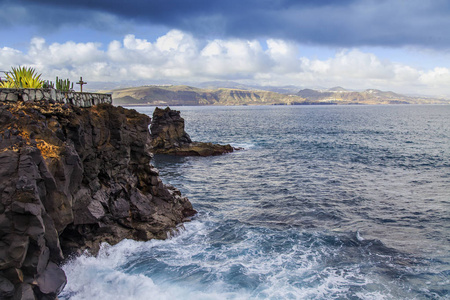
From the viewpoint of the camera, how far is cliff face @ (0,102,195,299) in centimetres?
1188

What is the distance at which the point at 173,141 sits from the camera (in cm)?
5747

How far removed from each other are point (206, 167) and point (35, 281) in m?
33.1

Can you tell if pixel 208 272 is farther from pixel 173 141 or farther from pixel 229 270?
pixel 173 141

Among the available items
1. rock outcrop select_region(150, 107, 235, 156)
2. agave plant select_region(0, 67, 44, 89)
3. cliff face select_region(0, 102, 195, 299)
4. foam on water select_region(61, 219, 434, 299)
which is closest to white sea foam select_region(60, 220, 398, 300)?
foam on water select_region(61, 219, 434, 299)

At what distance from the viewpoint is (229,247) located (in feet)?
69.1

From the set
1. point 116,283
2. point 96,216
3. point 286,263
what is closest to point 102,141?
point 96,216

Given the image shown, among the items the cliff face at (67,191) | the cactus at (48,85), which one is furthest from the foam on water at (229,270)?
the cactus at (48,85)

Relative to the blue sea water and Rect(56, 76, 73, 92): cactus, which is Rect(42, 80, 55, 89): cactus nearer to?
Rect(56, 76, 73, 92): cactus

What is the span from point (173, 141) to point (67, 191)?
42367 mm

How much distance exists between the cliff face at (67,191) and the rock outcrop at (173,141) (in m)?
27.2

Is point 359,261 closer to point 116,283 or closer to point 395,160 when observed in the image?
point 116,283

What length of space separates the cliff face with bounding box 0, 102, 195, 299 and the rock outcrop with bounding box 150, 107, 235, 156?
27201 millimetres

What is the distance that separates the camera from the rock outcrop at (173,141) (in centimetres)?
5472

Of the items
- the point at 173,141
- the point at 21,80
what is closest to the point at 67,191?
the point at 21,80
